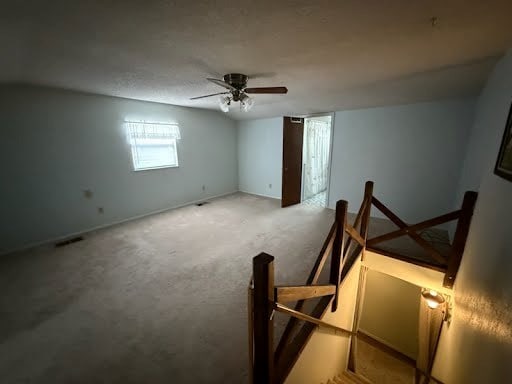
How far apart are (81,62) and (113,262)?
224 centimetres

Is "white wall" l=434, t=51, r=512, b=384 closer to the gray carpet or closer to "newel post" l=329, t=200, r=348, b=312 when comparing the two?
"newel post" l=329, t=200, r=348, b=312

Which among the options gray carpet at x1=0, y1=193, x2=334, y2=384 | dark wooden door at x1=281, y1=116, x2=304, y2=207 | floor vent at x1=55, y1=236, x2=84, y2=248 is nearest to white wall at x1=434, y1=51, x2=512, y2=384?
gray carpet at x1=0, y1=193, x2=334, y2=384

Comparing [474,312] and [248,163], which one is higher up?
[248,163]

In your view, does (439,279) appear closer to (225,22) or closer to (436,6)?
(436,6)

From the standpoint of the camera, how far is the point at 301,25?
1.27m

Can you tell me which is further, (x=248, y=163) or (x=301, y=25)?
(x=248, y=163)

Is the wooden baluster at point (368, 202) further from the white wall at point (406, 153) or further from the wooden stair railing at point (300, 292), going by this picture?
the white wall at point (406, 153)

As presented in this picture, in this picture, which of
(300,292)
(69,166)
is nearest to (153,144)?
(69,166)

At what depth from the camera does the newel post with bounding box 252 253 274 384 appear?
0.90m

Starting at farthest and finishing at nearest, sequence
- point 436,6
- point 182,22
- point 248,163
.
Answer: point 248,163 → point 182,22 → point 436,6

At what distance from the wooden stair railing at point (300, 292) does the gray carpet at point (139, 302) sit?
1.35 ft

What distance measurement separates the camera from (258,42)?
1.50 metres

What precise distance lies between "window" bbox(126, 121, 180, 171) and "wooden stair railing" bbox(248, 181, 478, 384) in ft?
12.4

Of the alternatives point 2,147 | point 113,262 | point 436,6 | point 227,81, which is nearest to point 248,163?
point 227,81
